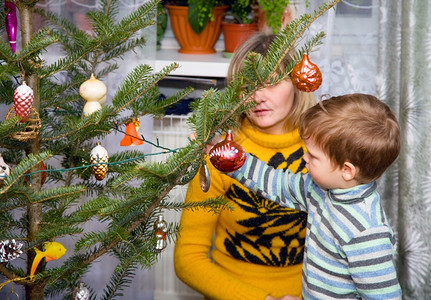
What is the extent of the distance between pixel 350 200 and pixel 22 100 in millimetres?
653

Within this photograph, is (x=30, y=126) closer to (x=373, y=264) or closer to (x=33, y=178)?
(x=33, y=178)

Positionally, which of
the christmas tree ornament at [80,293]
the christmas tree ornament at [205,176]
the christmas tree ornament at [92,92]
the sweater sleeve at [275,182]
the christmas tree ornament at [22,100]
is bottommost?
the christmas tree ornament at [80,293]

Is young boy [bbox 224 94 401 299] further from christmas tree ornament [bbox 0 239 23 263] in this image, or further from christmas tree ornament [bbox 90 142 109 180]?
christmas tree ornament [bbox 0 239 23 263]

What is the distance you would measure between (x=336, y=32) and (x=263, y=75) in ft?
3.08

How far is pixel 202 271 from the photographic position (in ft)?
4.90

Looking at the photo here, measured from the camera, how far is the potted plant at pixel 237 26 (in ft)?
6.41

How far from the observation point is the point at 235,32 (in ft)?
6.48

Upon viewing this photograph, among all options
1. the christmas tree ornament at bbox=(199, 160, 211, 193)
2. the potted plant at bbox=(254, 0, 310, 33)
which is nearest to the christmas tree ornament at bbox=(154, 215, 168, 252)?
the christmas tree ornament at bbox=(199, 160, 211, 193)

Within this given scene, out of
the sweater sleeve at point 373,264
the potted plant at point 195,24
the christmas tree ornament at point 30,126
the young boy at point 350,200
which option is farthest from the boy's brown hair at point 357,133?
the potted plant at point 195,24

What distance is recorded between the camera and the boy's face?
3.83 feet

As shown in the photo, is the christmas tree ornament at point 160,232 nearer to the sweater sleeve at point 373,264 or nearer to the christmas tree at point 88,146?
the christmas tree at point 88,146

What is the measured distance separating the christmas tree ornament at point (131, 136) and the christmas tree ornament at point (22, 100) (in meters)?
0.21

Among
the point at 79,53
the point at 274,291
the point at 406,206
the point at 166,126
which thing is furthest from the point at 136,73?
the point at 406,206

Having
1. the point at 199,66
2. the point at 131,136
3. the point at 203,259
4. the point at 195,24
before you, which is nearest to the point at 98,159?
the point at 131,136
